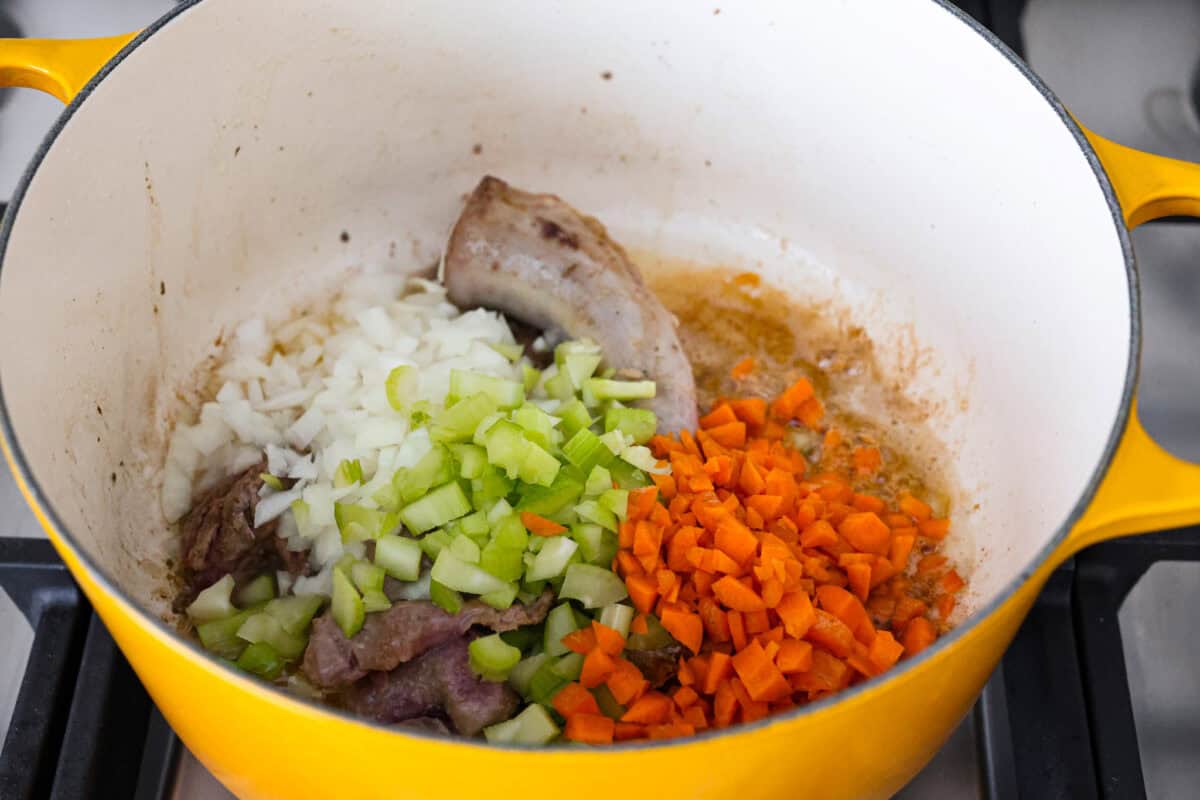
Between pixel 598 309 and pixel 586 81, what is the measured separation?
34cm

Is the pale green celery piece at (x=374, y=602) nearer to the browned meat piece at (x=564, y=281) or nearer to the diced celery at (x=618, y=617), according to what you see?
the diced celery at (x=618, y=617)

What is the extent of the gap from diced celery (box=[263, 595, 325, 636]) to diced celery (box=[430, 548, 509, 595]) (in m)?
0.15

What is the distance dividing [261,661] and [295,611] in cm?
7

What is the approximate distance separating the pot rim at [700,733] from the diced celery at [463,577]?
35 centimetres

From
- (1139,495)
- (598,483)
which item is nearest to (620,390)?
(598,483)

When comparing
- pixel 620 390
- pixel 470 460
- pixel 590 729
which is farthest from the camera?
pixel 620 390

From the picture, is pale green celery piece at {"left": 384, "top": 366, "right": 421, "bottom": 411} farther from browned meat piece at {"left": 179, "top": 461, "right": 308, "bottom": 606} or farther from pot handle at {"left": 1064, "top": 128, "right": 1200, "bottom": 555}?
pot handle at {"left": 1064, "top": 128, "right": 1200, "bottom": 555}

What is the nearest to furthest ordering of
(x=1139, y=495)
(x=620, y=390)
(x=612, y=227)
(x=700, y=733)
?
1. (x=700, y=733)
2. (x=1139, y=495)
3. (x=620, y=390)
4. (x=612, y=227)

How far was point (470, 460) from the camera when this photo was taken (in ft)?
4.43

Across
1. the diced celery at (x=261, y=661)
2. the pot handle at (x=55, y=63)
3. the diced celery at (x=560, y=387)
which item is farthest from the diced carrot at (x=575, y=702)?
the pot handle at (x=55, y=63)

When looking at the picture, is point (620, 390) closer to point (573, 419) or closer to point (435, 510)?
point (573, 419)

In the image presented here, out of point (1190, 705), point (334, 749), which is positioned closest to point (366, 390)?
point (334, 749)

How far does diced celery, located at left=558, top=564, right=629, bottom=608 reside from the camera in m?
1.29

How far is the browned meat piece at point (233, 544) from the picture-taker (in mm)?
1364
